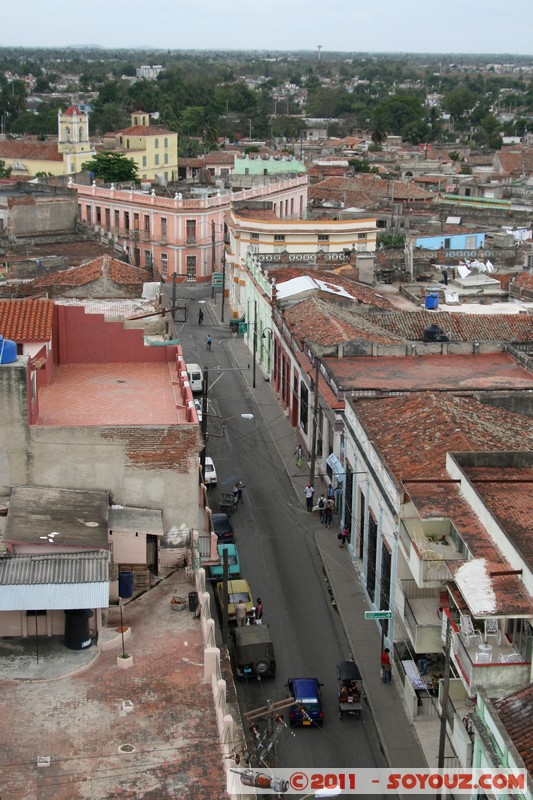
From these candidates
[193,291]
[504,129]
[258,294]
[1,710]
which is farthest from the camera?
[504,129]

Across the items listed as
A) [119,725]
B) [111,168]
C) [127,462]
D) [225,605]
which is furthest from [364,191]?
[119,725]

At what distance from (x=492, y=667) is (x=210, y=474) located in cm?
2136

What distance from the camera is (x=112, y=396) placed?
1208 inches

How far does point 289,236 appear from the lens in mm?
68375

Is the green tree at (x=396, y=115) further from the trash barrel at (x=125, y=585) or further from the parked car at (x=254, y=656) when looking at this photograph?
the trash barrel at (x=125, y=585)

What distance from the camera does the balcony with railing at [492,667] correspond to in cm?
2159

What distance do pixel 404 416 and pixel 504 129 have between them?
542 feet

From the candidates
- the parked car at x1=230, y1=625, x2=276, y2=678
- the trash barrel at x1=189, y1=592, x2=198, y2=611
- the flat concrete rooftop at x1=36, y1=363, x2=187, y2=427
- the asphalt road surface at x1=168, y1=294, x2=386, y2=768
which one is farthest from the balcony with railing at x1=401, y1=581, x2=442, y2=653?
the flat concrete rooftop at x1=36, y1=363, x2=187, y2=427

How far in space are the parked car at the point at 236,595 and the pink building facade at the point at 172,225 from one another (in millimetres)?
48835

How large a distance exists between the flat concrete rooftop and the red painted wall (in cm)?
32

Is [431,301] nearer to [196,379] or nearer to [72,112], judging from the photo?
[196,379]

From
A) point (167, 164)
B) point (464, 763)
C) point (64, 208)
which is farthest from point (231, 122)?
point (464, 763)

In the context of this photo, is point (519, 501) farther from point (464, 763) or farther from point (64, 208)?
point (64, 208)

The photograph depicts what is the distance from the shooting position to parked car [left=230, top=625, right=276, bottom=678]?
2864 centimetres
